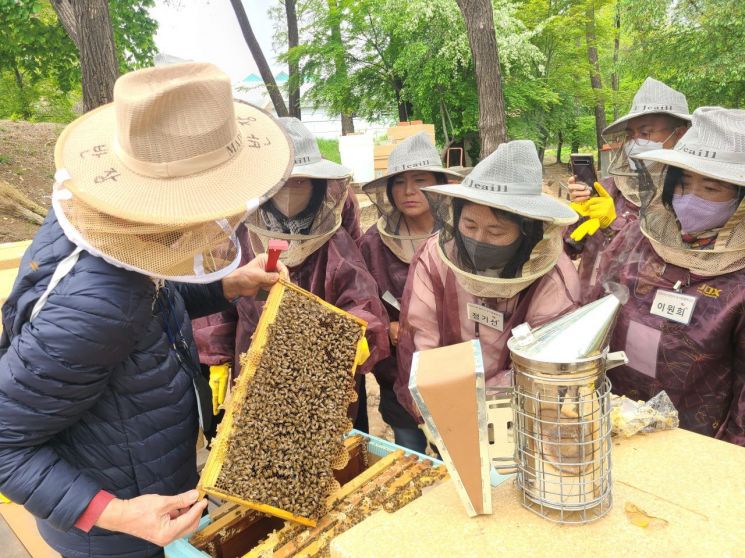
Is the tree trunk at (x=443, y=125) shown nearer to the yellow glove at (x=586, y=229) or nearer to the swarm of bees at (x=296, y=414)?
the yellow glove at (x=586, y=229)

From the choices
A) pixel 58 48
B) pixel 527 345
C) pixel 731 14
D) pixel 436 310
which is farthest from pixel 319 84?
pixel 527 345

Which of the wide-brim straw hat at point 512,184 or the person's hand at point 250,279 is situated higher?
the wide-brim straw hat at point 512,184

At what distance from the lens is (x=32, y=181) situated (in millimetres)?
11898

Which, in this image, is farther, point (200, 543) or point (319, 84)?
point (319, 84)

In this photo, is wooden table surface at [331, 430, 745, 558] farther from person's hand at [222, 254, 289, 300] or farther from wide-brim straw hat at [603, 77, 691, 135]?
wide-brim straw hat at [603, 77, 691, 135]

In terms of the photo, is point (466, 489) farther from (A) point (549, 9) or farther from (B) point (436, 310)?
(A) point (549, 9)

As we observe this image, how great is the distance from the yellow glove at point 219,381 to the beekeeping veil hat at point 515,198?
53.1 inches

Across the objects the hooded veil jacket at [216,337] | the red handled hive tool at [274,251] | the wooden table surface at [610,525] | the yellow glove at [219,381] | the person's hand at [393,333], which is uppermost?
the red handled hive tool at [274,251]

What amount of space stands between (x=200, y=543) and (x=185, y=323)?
2.39 feet

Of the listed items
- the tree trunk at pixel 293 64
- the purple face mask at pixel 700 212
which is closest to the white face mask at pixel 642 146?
the purple face mask at pixel 700 212

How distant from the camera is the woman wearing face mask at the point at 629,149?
11.8 ft

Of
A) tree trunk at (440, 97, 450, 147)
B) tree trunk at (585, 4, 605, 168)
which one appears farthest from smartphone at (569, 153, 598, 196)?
tree trunk at (585, 4, 605, 168)

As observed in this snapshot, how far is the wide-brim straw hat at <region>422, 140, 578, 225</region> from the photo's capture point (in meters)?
2.14

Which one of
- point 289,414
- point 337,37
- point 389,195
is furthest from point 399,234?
point 337,37
